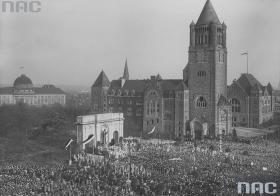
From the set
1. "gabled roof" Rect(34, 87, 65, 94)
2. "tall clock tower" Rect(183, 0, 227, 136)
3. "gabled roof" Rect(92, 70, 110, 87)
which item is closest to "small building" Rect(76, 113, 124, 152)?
"tall clock tower" Rect(183, 0, 227, 136)

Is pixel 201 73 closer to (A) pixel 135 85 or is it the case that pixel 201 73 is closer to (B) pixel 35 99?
(A) pixel 135 85

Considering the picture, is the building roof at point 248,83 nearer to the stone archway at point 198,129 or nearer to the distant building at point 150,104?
the distant building at point 150,104

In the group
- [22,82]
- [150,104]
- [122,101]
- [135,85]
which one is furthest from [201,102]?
[22,82]

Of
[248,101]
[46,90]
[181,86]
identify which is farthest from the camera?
[46,90]

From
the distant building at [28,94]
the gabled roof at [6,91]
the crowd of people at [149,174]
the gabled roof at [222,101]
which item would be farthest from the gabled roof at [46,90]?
the crowd of people at [149,174]

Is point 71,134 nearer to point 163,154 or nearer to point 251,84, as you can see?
point 163,154
